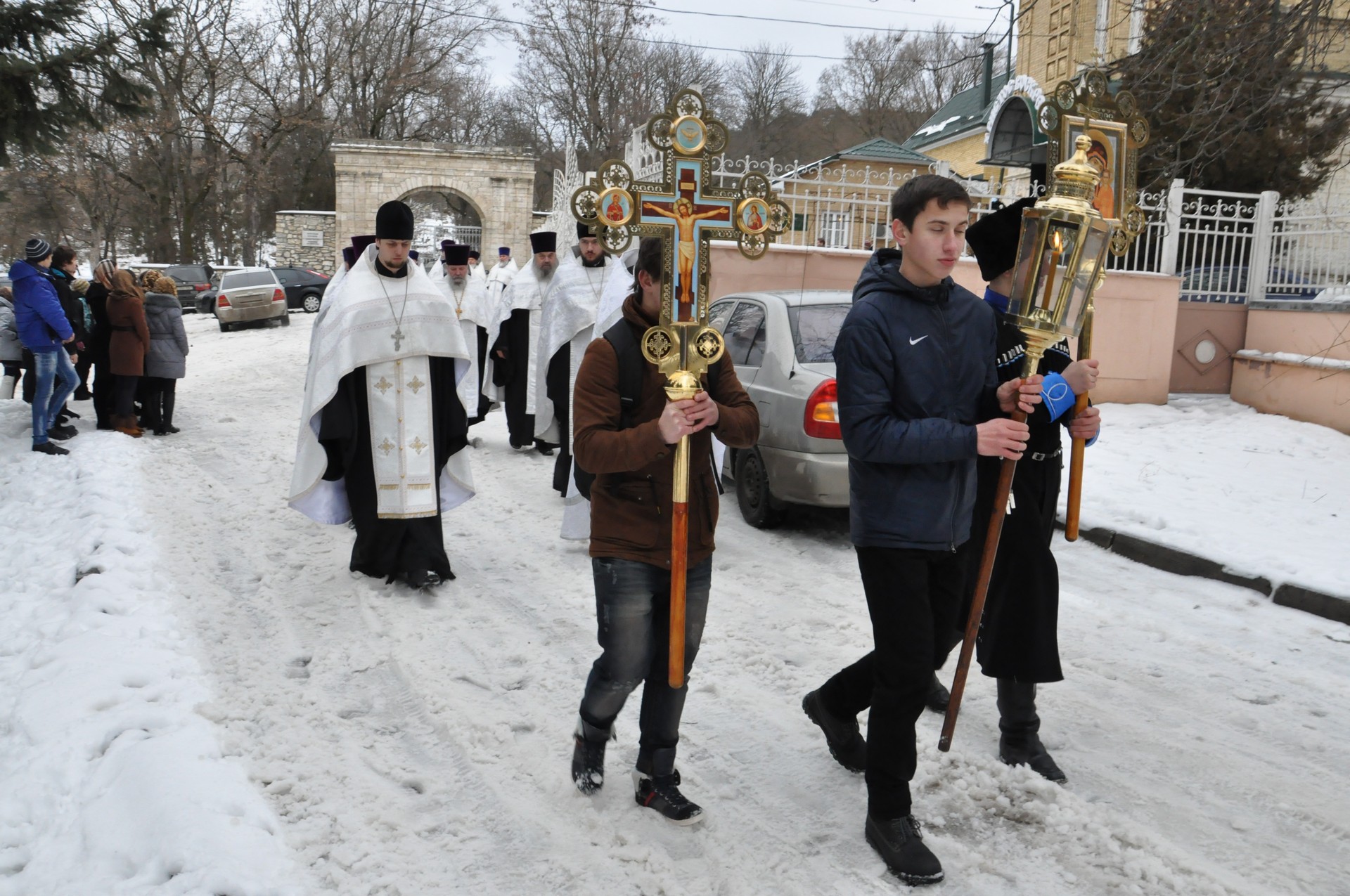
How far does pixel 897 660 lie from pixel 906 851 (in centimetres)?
59

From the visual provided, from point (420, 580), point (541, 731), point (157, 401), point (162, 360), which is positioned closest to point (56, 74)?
point (162, 360)

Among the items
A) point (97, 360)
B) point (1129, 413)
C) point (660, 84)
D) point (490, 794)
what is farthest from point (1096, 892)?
point (660, 84)

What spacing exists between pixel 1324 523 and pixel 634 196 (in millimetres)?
6652

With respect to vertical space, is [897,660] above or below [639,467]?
below

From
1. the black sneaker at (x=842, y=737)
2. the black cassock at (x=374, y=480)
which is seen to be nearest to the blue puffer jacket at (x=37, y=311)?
the black cassock at (x=374, y=480)

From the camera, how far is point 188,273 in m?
33.7

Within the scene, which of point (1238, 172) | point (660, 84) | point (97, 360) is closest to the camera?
point (97, 360)

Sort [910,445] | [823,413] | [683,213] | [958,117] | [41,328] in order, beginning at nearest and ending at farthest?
[910,445] → [683,213] → [823,413] → [41,328] → [958,117]

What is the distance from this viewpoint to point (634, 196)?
10.8 feet

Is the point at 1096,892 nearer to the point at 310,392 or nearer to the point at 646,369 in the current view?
the point at 646,369

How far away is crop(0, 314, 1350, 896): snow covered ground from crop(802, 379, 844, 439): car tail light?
815 millimetres

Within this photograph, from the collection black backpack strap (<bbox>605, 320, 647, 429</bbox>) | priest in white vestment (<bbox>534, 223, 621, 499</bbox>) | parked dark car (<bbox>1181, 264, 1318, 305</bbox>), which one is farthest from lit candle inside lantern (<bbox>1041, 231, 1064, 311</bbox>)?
parked dark car (<bbox>1181, 264, 1318, 305</bbox>)

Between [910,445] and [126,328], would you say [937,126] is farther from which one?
[910,445]

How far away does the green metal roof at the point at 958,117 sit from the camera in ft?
92.8
